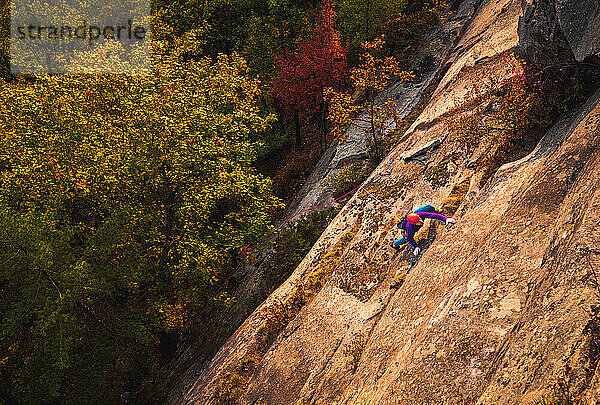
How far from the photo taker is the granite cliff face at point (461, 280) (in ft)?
14.2

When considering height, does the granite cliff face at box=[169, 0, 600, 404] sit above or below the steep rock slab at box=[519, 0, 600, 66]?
below

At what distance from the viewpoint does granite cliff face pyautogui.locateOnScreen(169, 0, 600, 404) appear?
170 inches

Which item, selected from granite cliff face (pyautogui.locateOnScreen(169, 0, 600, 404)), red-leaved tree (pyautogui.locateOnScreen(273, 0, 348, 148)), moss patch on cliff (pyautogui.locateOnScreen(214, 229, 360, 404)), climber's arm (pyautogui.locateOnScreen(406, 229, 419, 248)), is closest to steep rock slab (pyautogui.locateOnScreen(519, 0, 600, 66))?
granite cliff face (pyautogui.locateOnScreen(169, 0, 600, 404))

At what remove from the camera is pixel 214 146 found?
51.4ft

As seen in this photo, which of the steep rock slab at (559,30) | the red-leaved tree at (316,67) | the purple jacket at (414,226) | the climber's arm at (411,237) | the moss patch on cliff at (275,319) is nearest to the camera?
the steep rock slab at (559,30)

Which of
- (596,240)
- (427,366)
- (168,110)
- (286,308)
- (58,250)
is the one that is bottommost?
(286,308)

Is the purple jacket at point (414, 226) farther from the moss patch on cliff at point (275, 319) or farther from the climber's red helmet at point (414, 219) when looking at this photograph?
the moss patch on cliff at point (275, 319)

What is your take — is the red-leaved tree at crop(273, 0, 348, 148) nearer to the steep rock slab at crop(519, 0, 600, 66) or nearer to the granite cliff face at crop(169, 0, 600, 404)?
the granite cliff face at crop(169, 0, 600, 404)

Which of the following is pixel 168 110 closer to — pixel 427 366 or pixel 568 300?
pixel 427 366

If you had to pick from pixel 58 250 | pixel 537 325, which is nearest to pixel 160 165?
pixel 58 250

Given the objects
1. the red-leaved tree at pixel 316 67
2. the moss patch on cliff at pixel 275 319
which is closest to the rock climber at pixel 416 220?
the moss patch on cliff at pixel 275 319

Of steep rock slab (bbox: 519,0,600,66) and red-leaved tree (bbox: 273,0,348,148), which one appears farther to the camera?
red-leaved tree (bbox: 273,0,348,148)

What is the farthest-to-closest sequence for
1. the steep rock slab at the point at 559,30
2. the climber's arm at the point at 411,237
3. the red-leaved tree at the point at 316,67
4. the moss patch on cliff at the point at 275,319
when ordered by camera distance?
the red-leaved tree at the point at 316,67 < the moss patch on cliff at the point at 275,319 < the climber's arm at the point at 411,237 < the steep rock slab at the point at 559,30

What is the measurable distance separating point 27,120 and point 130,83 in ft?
15.1
